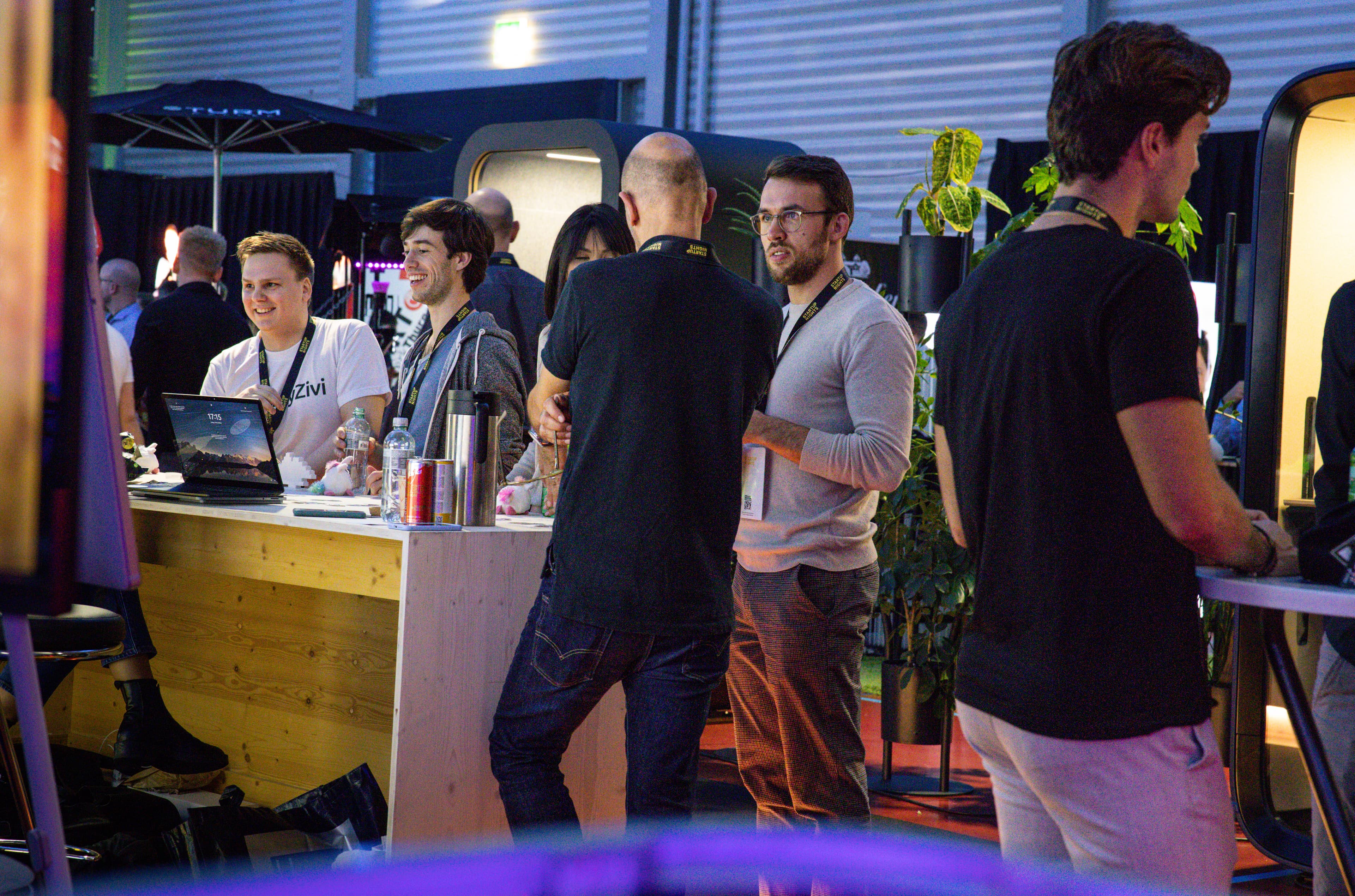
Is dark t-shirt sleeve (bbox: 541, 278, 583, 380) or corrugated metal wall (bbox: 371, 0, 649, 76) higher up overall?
corrugated metal wall (bbox: 371, 0, 649, 76)

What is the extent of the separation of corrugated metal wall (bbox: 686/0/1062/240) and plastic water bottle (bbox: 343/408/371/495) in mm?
5167

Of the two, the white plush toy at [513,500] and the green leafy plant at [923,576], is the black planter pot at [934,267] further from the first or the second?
the white plush toy at [513,500]

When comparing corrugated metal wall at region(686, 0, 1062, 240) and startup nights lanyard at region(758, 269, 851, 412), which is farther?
corrugated metal wall at region(686, 0, 1062, 240)

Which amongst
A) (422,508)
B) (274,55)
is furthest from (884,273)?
(274,55)

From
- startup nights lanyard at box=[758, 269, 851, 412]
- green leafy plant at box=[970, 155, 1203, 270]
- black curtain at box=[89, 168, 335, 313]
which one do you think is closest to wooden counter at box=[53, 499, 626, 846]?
startup nights lanyard at box=[758, 269, 851, 412]

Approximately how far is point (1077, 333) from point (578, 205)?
502 centimetres

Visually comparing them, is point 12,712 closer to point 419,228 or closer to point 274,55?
point 419,228

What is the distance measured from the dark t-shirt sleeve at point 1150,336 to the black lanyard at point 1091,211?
87mm

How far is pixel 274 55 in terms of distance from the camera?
1110cm

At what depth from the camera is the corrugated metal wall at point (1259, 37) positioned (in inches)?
267

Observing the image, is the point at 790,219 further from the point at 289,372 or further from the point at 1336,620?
the point at 289,372

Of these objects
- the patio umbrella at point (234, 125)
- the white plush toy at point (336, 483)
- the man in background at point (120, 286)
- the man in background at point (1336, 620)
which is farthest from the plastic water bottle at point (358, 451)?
the man in background at point (120, 286)

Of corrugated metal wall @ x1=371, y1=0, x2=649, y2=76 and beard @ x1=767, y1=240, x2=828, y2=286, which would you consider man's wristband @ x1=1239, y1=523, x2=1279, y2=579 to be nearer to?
beard @ x1=767, y1=240, x2=828, y2=286

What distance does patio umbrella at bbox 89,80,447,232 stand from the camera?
6363 millimetres
